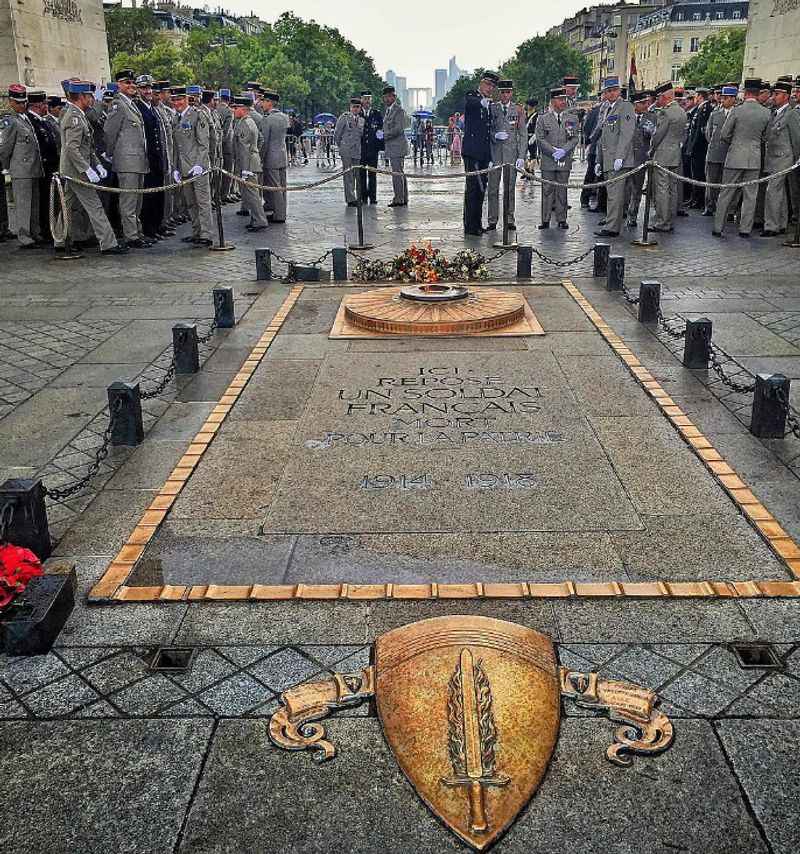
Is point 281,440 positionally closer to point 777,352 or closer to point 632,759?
point 632,759

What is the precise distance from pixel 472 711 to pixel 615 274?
7773 mm

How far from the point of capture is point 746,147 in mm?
13055

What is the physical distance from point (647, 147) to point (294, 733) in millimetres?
14221

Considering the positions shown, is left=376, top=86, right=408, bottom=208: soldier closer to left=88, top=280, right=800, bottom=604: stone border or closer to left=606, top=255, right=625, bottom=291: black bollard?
left=606, top=255, right=625, bottom=291: black bollard

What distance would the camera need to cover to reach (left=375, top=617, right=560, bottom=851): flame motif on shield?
2.59 meters

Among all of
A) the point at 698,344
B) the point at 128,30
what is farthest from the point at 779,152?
the point at 128,30

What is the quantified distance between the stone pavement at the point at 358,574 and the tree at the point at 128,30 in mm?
66858

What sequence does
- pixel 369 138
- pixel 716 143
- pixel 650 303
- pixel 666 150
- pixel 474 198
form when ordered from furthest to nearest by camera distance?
pixel 369 138, pixel 716 143, pixel 474 198, pixel 666 150, pixel 650 303

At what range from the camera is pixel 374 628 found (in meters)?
3.55

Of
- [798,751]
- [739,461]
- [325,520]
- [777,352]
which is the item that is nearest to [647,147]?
[777,352]

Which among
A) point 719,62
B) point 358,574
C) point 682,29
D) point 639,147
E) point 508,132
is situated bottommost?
point 358,574

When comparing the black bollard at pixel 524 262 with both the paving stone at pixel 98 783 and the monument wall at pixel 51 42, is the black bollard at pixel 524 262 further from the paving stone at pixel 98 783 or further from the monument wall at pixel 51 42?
the monument wall at pixel 51 42

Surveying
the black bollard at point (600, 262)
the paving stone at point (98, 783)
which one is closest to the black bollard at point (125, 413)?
the paving stone at point (98, 783)

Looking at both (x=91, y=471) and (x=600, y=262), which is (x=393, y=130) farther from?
(x=91, y=471)
